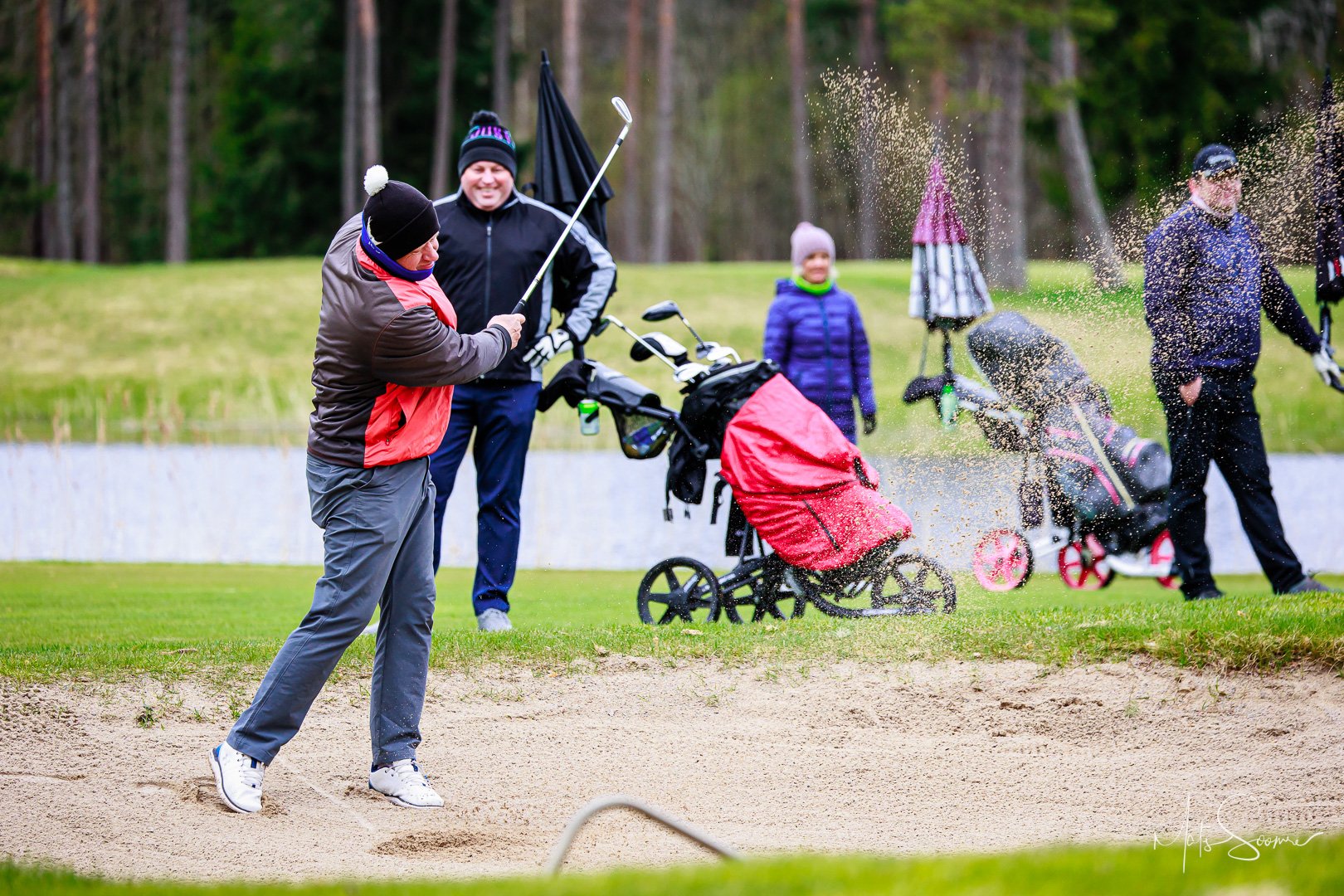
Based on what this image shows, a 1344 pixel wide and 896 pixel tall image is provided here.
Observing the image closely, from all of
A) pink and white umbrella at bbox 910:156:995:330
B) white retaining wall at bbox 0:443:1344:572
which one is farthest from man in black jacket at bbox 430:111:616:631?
white retaining wall at bbox 0:443:1344:572

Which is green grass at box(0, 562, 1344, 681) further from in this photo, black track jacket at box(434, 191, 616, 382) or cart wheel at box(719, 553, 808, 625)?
black track jacket at box(434, 191, 616, 382)

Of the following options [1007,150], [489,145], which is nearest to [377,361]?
[489,145]

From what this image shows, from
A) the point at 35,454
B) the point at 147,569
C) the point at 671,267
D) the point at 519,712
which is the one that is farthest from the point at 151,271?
the point at 519,712

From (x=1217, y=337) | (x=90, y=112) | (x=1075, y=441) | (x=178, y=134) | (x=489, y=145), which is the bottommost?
(x=1075, y=441)

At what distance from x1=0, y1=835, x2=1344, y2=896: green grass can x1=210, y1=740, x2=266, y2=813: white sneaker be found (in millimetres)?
1566

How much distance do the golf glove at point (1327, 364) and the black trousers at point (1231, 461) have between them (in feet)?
1.37

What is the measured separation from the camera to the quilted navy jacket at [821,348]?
8859 millimetres

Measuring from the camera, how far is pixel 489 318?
7223 millimetres

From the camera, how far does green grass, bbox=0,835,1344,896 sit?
8.83 feet

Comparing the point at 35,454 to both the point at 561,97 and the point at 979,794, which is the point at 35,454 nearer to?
the point at 561,97

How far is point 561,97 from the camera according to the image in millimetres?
8117

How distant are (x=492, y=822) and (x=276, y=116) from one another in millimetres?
43587

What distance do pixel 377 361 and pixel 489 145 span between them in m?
2.85
